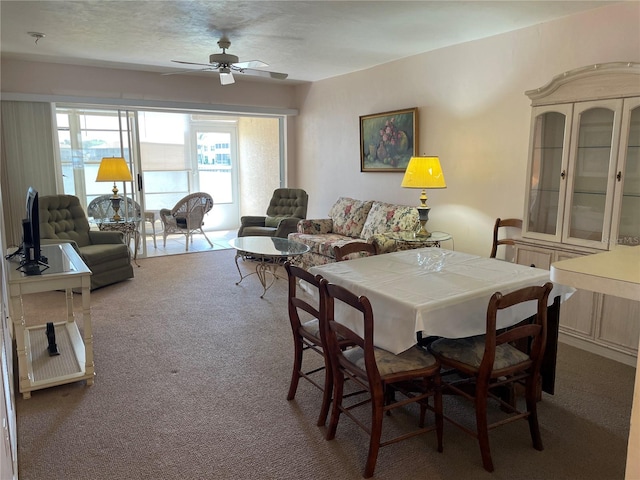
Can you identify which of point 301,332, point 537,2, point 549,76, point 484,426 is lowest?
point 484,426

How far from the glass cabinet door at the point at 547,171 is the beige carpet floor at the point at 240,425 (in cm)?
97

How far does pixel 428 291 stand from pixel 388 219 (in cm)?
292

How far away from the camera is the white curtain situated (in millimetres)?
5289

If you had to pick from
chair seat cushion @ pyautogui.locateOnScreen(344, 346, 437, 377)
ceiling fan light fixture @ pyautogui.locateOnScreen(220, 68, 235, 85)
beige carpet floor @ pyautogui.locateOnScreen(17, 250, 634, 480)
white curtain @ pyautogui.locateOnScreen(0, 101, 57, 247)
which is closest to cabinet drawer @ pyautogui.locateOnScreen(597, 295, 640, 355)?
beige carpet floor @ pyautogui.locateOnScreen(17, 250, 634, 480)

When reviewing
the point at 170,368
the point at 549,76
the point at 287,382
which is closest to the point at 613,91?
the point at 549,76

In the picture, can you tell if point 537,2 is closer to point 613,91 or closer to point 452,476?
point 613,91

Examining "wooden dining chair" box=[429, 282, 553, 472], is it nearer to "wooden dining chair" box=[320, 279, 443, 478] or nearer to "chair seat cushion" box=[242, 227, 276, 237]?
"wooden dining chair" box=[320, 279, 443, 478]

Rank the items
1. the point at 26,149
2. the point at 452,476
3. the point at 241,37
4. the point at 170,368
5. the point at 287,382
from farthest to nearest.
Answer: the point at 26,149 < the point at 241,37 < the point at 170,368 < the point at 287,382 < the point at 452,476

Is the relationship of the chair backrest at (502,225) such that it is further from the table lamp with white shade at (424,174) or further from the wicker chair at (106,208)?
the wicker chair at (106,208)

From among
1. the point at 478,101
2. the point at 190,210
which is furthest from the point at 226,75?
the point at 190,210

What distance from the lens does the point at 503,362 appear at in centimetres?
215

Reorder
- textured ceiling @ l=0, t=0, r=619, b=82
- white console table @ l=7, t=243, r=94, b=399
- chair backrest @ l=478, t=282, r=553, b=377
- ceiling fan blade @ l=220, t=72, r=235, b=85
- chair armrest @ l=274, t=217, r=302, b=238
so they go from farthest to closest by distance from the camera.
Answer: chair armrest @ l=274, t=217, r=302, b=238 < ceiling fan blade @ l=220, t=72, r=235, b=85 < textured ceiling @ l=0, t=0, r=619, b=82 < white console table @ l=7, t=243, r=94, b=399 < chair backrest @ l=478, t=282, r=553, b=377

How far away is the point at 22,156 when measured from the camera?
539cm

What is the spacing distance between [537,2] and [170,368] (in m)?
3.63
